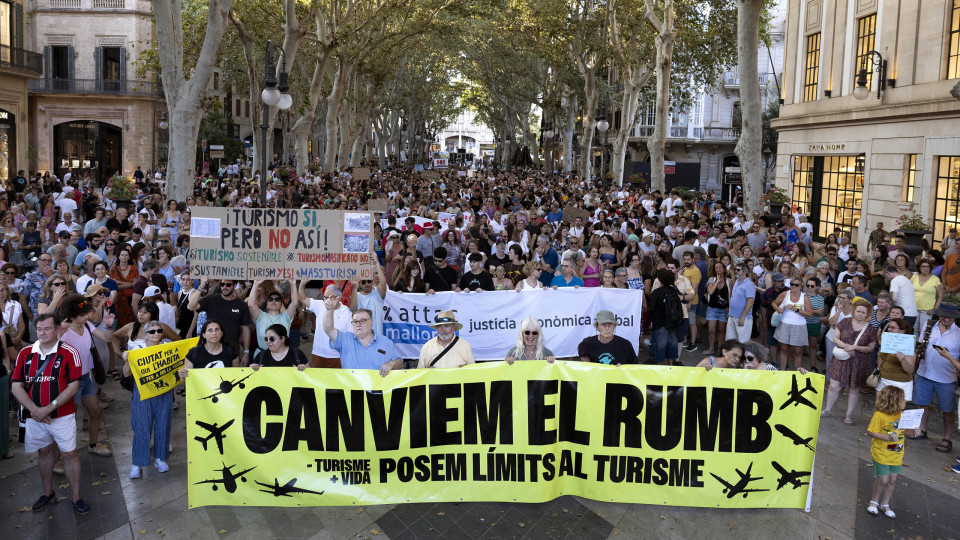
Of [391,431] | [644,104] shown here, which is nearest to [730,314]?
[391,431]

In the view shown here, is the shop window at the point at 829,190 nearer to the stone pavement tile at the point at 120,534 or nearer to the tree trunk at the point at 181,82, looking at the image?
the tree trunk at the point at 181,82

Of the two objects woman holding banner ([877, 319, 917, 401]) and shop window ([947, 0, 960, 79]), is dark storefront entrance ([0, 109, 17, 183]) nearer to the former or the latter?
shop window ([947, 0, 960, 79])

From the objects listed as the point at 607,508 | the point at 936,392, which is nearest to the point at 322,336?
the point at 607,508

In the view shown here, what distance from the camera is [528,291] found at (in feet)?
35.7

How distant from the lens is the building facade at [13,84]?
121 ft

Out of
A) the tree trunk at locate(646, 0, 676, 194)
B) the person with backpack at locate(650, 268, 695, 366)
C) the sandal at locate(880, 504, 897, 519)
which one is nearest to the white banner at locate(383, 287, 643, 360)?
the person with backpack at locate(650, 268, 695, 366)

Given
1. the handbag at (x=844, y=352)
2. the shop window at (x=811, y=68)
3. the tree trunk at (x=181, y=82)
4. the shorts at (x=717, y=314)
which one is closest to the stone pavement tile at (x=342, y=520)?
the handbag at (x=844, y=352)

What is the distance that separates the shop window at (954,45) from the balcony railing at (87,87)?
39.0 m

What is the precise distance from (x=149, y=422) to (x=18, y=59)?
121ft

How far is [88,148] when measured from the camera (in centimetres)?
4738

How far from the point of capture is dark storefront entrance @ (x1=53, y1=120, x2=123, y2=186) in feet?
153

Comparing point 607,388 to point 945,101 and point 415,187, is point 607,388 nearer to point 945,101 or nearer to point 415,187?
point 945,101

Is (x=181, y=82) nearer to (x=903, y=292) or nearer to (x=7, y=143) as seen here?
(x=903, y=292)

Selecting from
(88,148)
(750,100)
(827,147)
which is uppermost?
(750,100)
